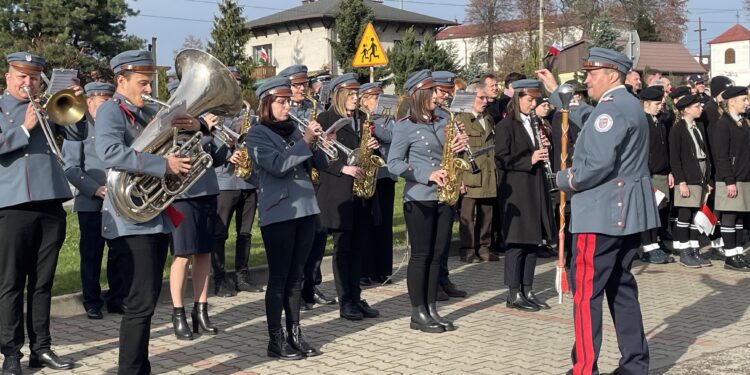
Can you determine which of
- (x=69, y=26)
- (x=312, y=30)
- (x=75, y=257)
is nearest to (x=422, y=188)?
(x=75, y=257)

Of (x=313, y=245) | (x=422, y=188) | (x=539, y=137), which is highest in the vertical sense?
(x=539, y=137)

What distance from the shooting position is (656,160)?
12.2 m

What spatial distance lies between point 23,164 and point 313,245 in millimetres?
3017

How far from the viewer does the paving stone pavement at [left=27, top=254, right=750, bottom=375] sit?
6965 mm

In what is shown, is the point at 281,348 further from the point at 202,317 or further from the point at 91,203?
the point at 91,203

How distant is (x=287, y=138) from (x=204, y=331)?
199 centimetres

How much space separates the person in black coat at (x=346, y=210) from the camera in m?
8.75

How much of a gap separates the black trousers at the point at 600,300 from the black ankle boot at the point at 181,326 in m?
3.24

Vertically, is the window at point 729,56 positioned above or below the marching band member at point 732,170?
above

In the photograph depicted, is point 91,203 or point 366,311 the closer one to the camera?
point 366,311

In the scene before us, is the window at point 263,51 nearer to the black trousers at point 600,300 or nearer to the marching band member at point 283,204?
the marching band member at point 283,204

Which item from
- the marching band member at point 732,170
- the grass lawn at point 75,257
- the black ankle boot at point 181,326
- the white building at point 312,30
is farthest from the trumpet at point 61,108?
the white building at point 312,30

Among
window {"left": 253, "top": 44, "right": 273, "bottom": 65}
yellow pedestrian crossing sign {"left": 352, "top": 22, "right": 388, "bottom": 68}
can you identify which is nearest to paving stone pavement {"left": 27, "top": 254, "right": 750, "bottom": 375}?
yellow pedestrian crossing sign {"left": 352, "top": 22, "right": 388, "bottom": 68}

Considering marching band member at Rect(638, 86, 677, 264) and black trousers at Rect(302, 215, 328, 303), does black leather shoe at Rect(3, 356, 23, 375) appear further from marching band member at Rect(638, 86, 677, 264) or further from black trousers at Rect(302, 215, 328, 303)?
→ marching band member at Rect(638, 86, 677, 264)
